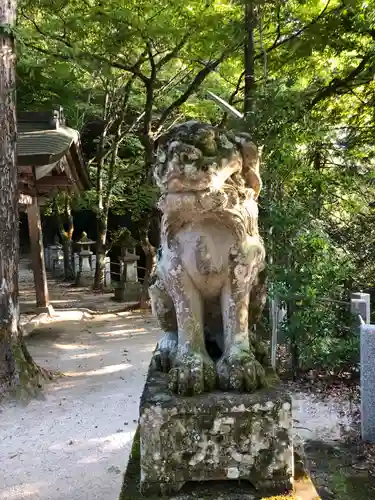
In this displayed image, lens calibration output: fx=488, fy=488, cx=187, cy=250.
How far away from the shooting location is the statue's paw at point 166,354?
2072 mm

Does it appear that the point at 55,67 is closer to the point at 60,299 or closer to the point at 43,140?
the point at 43,140

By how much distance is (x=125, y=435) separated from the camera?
468cm

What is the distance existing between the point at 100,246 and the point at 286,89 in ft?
29.8

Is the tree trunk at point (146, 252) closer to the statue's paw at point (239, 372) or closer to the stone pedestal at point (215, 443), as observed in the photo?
the statue's paw at point (239, 372)

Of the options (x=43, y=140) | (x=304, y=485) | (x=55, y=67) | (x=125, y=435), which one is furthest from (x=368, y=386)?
(x=55, y=67)

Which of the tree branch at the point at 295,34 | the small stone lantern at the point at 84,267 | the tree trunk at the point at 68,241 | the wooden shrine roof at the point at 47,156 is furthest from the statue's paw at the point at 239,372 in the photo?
the tree trunk at the point at 68,241

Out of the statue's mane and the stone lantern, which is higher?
the statue's mane

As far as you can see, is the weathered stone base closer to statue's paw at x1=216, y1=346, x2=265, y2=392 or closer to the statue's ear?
statue's paw at x1=216, y1=346, x2=265, y2=392

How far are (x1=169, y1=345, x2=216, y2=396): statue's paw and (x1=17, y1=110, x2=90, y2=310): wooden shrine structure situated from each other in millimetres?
5662

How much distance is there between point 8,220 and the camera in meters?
5.52

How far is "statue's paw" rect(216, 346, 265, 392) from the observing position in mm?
1792

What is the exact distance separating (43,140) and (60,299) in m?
6.50

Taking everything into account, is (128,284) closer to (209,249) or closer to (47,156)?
(47,156)

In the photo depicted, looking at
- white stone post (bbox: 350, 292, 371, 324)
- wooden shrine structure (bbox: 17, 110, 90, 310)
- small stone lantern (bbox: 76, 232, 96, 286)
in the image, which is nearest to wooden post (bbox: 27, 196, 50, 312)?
wooden shrine structure (bbox: 17, 110, 90, 310)
